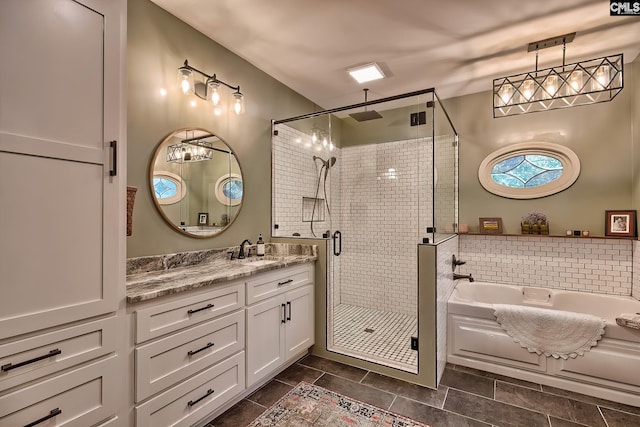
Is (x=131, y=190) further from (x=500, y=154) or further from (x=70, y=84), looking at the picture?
(x=500, y=154)

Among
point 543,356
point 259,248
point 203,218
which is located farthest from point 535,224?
point 203,218

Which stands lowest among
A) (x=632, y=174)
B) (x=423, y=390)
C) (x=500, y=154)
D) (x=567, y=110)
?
(x=423, y=390)

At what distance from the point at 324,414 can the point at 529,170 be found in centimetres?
341

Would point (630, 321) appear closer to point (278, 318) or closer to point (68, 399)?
point (278, 318)

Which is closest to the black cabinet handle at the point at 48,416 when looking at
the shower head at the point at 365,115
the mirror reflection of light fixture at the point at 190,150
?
the mirror reflection of light fixture at the point at 190,150

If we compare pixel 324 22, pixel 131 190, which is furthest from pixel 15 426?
pixel 324 22

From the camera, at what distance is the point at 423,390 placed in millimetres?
2355

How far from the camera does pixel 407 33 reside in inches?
98.8

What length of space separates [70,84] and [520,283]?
14.3 ft

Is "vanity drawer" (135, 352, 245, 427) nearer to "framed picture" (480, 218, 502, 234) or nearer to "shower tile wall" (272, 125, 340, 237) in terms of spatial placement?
"shower tile wall" (272, 125, 340, 237)

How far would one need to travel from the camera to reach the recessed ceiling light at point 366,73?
304cm

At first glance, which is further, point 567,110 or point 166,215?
point 567,110

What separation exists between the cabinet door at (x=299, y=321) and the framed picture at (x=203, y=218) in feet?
3.10

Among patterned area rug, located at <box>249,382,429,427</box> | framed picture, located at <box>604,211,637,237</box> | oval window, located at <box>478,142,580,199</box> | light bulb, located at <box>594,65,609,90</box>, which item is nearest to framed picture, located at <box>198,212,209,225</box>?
patterned area rug, located at <box>249,382,429,427</box>
